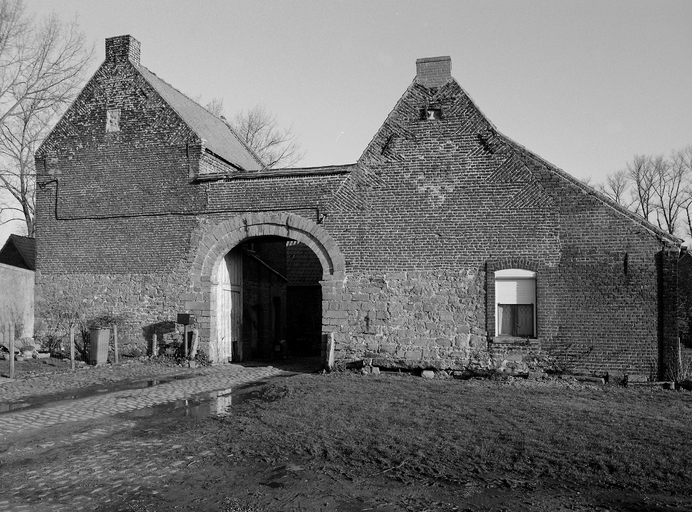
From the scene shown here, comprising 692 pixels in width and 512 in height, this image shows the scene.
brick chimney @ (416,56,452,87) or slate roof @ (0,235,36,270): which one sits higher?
brick chimney @ (416,56,452,87)

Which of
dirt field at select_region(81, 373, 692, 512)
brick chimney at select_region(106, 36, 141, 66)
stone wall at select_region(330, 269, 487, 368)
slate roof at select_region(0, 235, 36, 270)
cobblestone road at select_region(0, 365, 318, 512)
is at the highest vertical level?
brick chimney at select_region(106, 36, 141, 66)

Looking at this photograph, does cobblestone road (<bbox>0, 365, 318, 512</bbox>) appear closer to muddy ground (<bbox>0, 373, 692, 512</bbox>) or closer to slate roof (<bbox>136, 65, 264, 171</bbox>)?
muddy ground (<bbox>0, 373, 692, 512</bbox>)

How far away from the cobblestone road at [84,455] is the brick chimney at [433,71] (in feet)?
30.6

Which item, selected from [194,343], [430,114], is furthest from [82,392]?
[430,114]

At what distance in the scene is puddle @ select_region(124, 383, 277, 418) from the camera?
33.4ft

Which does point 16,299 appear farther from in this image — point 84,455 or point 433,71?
point 433,71

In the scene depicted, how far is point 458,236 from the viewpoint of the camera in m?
15.2

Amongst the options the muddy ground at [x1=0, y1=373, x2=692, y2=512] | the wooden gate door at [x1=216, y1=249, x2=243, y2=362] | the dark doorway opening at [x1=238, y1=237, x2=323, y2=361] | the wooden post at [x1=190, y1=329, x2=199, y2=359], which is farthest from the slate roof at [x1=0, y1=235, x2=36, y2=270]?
the muddy ground at [x1=0, y1=373, x2=692, y2=512]

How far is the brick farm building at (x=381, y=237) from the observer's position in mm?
14297

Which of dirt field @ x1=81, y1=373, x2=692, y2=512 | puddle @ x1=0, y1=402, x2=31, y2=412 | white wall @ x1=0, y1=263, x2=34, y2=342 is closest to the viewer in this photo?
dirt field @ x1=81, y1=373, x2=692, y2=512

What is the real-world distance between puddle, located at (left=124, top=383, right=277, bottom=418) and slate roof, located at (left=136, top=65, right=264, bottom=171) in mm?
8123

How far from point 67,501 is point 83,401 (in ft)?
19.2

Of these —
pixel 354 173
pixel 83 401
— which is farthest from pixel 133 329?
pixel 354 173

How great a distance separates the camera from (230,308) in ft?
61.0
